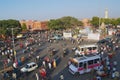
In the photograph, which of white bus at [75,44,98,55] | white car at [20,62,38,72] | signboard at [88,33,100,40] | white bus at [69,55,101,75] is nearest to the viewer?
white bus at [69,55,101,75]

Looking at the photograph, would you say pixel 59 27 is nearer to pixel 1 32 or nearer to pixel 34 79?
pixel 1 32

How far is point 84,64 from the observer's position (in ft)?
65.2

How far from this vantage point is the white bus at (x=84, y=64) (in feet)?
64.5

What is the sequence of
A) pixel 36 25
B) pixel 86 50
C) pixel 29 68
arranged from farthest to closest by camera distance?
1. pixel 36 25
2. pixel 86 50
3. pixel 29 68

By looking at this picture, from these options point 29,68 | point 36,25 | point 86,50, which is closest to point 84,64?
point 29,68

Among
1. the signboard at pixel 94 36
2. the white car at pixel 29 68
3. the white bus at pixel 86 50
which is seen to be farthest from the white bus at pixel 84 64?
the signboard at pixel 94 36

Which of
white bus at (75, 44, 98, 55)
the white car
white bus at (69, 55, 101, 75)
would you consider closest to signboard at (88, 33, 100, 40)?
white bus at (75, 44, 98, 55)

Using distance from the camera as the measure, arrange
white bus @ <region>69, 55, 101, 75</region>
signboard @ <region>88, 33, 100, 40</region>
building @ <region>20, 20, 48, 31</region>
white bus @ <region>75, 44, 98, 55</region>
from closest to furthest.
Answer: white bus @ <region>69, 55, 101, 75</region> < white bus @ <region>75, 44, 98, 55</region> < signboard @ <region>88, 33, 100, 40</region> < building @ <region>20, 20, 48, 31</region>

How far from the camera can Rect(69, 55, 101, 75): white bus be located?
19652 millimetres

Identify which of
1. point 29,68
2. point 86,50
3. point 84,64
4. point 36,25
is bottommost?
point 29,68

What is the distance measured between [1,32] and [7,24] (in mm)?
8103

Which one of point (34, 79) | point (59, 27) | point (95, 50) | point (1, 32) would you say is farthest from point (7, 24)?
point (34, 79)

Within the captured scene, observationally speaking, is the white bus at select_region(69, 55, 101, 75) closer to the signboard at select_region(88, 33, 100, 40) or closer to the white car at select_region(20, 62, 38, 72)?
the white car at select_region(20, 62, 38, 72)

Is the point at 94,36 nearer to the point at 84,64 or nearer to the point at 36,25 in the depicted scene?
the point at 84,64
